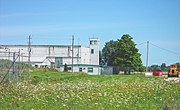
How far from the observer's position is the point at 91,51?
96625 millimetres

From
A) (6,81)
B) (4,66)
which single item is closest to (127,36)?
(4,66)

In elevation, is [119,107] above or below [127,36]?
below

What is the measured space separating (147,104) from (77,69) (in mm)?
71281

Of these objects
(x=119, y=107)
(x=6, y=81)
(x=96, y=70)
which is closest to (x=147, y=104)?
(x=119, y=107)

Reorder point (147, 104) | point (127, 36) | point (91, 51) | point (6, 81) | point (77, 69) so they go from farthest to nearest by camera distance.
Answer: point (91, 51)
point (127, 36)
point (77, 69)
point (6, 81)
point (147, 104)

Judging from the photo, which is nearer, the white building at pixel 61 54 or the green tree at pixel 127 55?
the green tree at pixel 127 55

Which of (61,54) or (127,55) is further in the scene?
(61,54)

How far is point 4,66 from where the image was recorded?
95.7 ft

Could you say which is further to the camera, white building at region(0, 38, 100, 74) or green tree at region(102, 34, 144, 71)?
white building at region(0, 38, 100, 74)

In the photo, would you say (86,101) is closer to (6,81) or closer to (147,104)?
(147,104)

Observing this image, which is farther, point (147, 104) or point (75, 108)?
point (147, 104)

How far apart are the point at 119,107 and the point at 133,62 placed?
245ft

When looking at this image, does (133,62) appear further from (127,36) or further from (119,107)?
(119,107)

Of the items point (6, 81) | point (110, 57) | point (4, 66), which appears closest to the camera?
point (6, 81)
